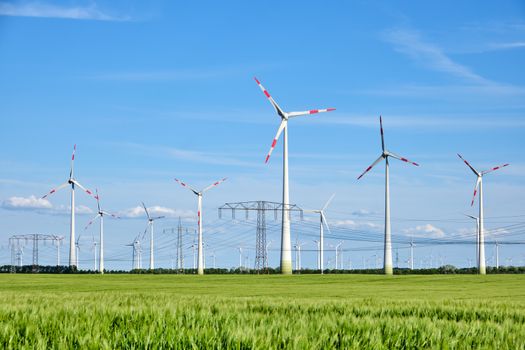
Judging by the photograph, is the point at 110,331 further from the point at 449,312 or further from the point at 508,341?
the point at 449,312

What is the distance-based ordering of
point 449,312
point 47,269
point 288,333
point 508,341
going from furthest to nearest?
point 47,269
point 449,312
point 508,341
point 288,333

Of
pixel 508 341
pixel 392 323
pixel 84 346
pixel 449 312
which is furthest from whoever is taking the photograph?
pixel 449 312

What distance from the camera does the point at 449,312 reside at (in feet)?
87.7

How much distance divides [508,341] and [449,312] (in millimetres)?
10725

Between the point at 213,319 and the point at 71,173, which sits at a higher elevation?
the point at 71,173

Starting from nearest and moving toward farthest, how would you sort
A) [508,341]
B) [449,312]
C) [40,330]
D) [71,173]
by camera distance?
1. [508,341]
2. [40,330]
3. [449,312]
4. [71,173]

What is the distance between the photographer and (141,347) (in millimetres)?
14156

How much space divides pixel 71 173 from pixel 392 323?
128 m

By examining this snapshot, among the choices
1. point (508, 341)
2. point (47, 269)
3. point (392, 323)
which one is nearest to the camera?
point (508, 341)

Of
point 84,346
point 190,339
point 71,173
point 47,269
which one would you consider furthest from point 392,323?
point 47,269

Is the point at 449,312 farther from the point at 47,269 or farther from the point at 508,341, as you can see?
the point at 47,269

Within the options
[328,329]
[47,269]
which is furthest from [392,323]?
[47,269]

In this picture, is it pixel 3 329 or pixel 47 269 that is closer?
pixel 3 329

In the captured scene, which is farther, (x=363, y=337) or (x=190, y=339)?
(x=363, y=337)
